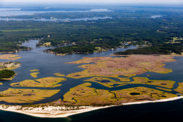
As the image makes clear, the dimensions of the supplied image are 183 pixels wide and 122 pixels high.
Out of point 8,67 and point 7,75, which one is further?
point 8,67

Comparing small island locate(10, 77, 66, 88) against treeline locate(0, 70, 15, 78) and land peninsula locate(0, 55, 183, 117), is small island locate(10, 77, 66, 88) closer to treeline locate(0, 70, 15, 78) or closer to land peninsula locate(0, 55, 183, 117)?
land peninsula locate(0, 55, 183, 117)

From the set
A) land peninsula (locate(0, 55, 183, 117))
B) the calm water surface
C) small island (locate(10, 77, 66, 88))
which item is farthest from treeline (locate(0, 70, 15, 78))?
land peninsula (locate(0, 55, 183, 117))

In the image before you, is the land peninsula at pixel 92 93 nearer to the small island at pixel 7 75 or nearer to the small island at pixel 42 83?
the small island at pixel 42 83

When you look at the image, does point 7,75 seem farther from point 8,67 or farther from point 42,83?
point 42,83

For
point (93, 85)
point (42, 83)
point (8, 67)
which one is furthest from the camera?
point (8, 67)

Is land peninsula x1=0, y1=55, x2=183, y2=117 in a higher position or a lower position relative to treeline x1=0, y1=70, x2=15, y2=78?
lower

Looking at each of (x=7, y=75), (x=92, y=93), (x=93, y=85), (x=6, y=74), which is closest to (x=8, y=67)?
(x=6, y=74)

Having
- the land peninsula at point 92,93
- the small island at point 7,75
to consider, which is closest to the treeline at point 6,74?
the small island at point 7,75

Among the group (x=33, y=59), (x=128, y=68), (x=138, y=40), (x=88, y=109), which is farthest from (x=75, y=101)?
(x=138, y=40)
